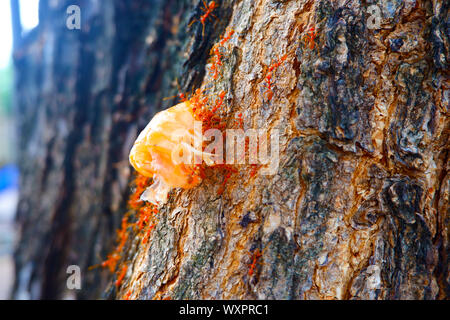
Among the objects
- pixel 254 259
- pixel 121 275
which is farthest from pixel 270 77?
pixel 121 275

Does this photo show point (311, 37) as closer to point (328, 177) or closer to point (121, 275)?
point (328, 177)

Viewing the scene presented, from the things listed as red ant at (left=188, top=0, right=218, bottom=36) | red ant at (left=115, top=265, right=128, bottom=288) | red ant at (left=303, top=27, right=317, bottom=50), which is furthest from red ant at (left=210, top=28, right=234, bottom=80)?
red ant at (left=115, top=265, right=128, bottom=288)

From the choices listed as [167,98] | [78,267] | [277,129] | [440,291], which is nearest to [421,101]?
[277,129]

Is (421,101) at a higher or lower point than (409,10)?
lower

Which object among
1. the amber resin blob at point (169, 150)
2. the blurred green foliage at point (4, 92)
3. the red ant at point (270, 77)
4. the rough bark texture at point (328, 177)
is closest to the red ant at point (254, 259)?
the rough bark texture at point (328, 177)

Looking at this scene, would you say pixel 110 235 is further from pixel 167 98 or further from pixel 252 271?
pixel 252 271

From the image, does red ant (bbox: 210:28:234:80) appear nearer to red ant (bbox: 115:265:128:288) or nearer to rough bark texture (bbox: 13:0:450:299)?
rough bark texture (bbox: 13:0:450:299)

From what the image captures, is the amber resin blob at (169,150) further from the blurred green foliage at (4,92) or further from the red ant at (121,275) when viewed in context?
the blurred green foliage at (4,92)
